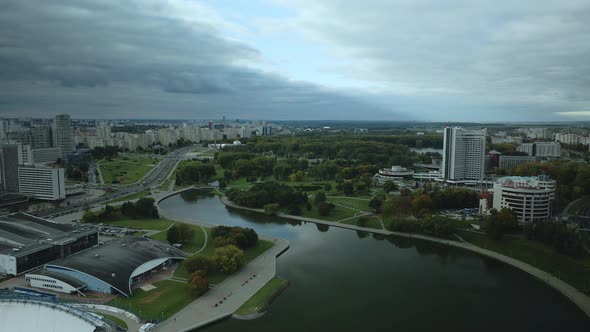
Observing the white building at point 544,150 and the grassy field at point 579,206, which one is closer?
the grassy field at point 579,206

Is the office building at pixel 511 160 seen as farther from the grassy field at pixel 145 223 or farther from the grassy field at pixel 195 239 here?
the grassy field at pixel 145 223

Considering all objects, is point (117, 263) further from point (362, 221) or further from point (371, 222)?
point (371, 222)

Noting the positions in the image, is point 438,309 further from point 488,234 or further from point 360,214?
point 360,214

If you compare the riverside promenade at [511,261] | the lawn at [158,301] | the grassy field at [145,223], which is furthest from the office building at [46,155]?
the lawn at [158,301]

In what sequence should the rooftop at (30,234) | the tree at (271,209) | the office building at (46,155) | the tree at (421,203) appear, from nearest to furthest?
1. the rooftop at (30,234)
2. the tree at (421,203)
3. the tree at (271,209)
4. the office building at (46,155)

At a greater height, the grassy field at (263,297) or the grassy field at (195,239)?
the grassy field at (195,239)

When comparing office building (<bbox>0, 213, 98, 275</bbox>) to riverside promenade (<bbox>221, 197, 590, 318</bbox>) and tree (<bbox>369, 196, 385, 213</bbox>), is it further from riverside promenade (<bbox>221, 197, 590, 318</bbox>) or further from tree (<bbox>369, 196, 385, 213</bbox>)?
tree (<bbox>369, 196, 385, 213</bbox>)

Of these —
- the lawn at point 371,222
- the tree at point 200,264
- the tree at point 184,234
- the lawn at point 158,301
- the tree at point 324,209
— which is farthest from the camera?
the tree at point 324,209
